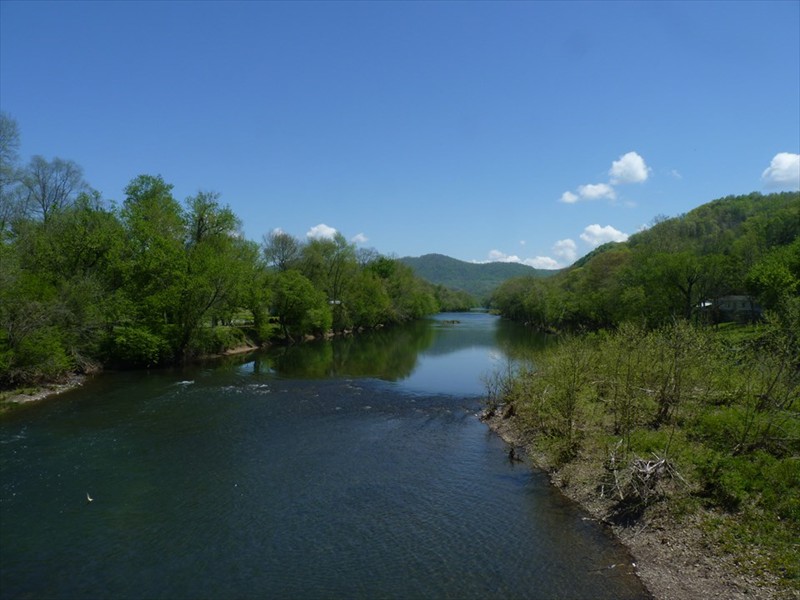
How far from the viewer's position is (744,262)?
68250 millimetres

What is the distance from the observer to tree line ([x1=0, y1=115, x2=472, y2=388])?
33.1 metres

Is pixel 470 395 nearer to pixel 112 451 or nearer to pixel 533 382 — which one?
pixel 533 382

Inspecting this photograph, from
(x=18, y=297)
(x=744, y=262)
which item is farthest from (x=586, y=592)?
(x=744, y=262)

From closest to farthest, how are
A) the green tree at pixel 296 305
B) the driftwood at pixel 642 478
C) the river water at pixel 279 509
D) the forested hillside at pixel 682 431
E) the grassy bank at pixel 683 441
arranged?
the river water at pixel 279 509 < the grassy bank at pixel 683 441 < the forested hillside at pixel 682 431 < the driftwood at pixel 642 478 < the green tree at pixel 296 305

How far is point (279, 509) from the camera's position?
674 inches

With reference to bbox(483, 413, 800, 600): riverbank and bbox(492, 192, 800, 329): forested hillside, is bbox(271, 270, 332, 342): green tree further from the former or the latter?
bbox(483, 413, 800, 600): riverbank

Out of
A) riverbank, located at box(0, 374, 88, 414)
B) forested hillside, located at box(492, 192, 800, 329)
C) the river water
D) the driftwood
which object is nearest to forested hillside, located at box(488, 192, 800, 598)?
the driftwood

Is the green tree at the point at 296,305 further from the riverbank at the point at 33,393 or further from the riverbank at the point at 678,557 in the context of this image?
the riverbank at the point at 678,557

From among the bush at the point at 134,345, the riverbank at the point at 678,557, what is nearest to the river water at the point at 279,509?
the riverbank at the point at 678,557

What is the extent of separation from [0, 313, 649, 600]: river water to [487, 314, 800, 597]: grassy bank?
6.30 ft

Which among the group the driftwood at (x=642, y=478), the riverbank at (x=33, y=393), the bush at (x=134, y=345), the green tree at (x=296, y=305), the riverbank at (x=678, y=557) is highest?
the green tree at (x=296, y=305)

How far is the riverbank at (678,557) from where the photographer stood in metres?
12.2

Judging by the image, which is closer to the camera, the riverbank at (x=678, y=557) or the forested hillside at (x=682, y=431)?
the riverbank at (x=678, y=557)

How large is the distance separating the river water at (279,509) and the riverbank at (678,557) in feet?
2.05
